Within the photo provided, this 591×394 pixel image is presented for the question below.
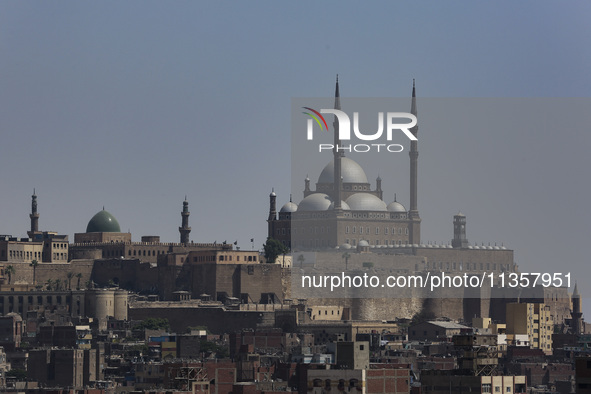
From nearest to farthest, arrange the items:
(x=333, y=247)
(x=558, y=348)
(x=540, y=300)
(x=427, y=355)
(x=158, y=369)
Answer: (x=158, y=369) < (x=427, y=355) < (x=558, y=348) < (x=540, y=300) < (x=333, y=247)

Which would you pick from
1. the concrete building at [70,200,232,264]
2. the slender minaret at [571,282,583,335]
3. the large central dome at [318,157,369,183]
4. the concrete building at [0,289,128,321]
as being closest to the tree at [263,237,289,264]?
the concrete building at [70,200,232,264]

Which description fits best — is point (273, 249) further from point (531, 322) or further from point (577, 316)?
point (531, 322)

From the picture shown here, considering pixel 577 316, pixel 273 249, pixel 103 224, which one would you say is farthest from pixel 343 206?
pixel 577 316

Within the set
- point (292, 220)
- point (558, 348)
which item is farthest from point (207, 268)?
point (558, 348)

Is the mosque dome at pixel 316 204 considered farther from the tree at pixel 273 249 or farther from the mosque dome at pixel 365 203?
the tree at pixel 273 249

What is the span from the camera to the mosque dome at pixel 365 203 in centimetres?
17688

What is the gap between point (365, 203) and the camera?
17712 centimetres

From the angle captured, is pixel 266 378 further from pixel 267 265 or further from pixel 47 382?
pixel 267 265

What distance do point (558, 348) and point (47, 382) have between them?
1296 inches

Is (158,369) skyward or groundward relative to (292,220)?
groundward

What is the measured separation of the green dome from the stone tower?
25.9 metres

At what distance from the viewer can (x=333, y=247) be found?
6841 inches

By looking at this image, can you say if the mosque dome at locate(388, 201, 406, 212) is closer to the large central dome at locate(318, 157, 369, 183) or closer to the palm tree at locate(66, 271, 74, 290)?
the large central dome at locate(318, 157, 369, 183)

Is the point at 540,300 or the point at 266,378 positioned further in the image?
the point at 540,300
